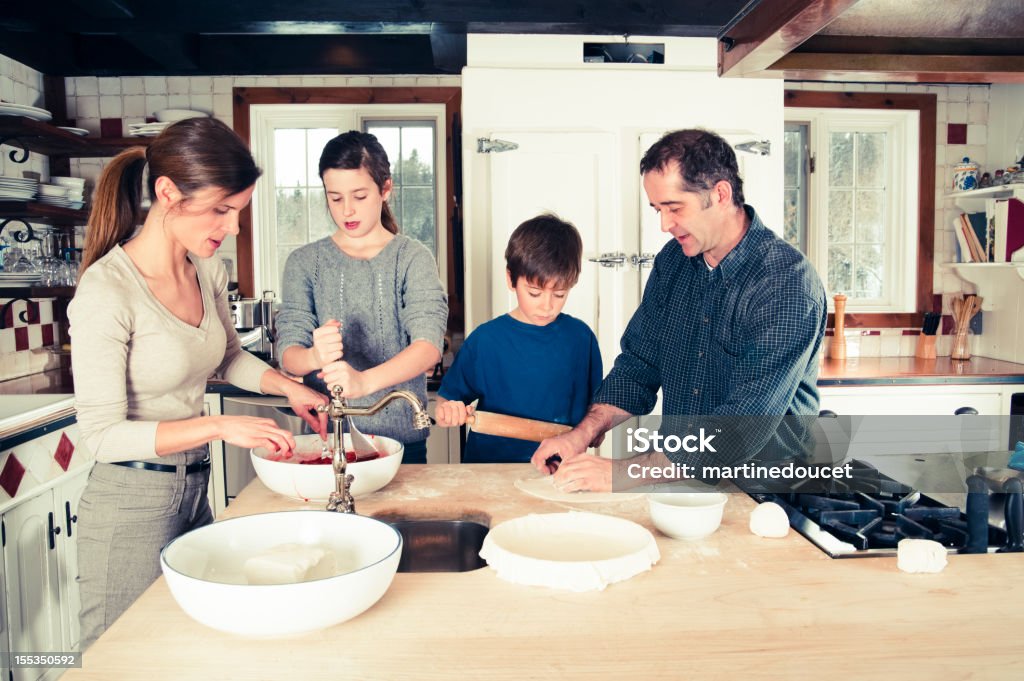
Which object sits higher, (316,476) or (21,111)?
(21,111)

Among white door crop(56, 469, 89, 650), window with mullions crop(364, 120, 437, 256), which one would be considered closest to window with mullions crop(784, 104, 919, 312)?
window with mullions crop(364, 120, 437, 256)

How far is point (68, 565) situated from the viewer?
8.78 feet

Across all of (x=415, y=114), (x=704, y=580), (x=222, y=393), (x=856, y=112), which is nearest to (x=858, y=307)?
(x=856, y=112)

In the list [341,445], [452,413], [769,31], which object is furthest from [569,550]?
[769,31]

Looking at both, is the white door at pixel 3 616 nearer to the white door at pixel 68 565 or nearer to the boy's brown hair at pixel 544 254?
the white door at pixel 68 565

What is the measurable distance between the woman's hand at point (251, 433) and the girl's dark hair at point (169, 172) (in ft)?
1.53

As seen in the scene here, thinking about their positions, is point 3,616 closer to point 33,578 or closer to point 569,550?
point 33,578

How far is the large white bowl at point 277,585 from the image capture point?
990mm

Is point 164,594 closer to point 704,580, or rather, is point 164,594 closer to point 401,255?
point 704,580

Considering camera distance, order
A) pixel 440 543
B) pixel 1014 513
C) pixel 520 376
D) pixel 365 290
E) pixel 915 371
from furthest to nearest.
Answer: pixel 915 371
pixel 520 376
pixel 365 290
pixel 440 543
pixel 1014 513

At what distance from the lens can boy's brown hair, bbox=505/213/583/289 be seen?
2209 mm

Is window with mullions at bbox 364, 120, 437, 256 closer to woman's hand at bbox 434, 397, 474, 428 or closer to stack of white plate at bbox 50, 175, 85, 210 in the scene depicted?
stack of white plate at bbox 50, 175, 85, 210

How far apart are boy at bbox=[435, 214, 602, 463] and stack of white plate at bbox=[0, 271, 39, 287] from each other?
6.07ft

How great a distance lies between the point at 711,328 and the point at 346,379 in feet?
2.85
